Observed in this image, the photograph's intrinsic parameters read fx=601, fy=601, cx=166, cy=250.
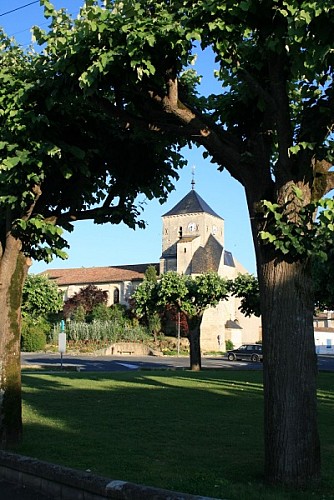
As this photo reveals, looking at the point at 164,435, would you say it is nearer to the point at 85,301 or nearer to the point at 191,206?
the point at 85,301

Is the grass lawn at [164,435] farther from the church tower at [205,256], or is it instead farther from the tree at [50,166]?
the church tower at [205,256]

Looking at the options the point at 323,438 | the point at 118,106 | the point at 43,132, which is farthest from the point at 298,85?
the point at 323,438

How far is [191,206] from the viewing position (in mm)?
87438

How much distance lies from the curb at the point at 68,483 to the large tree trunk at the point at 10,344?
905 mm

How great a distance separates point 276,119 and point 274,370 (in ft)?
9.03

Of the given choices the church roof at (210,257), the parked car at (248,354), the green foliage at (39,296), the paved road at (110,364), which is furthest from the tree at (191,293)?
the church roof at (210,257)

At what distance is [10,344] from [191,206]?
79211mm

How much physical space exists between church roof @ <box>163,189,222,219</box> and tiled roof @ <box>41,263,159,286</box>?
849cm

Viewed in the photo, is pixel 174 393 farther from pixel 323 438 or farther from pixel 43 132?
pixel 43 132

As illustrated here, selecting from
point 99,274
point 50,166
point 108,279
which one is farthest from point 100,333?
point 50,166

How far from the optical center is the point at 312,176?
667 centimetres

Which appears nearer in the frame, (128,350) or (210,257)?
(128,350)

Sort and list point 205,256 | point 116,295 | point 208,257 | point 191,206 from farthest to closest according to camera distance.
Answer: point 191,206 < point 116,295 < point 205,256 < point 208,257

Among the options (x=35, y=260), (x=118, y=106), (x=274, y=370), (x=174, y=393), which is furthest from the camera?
(x=174, y=393)
